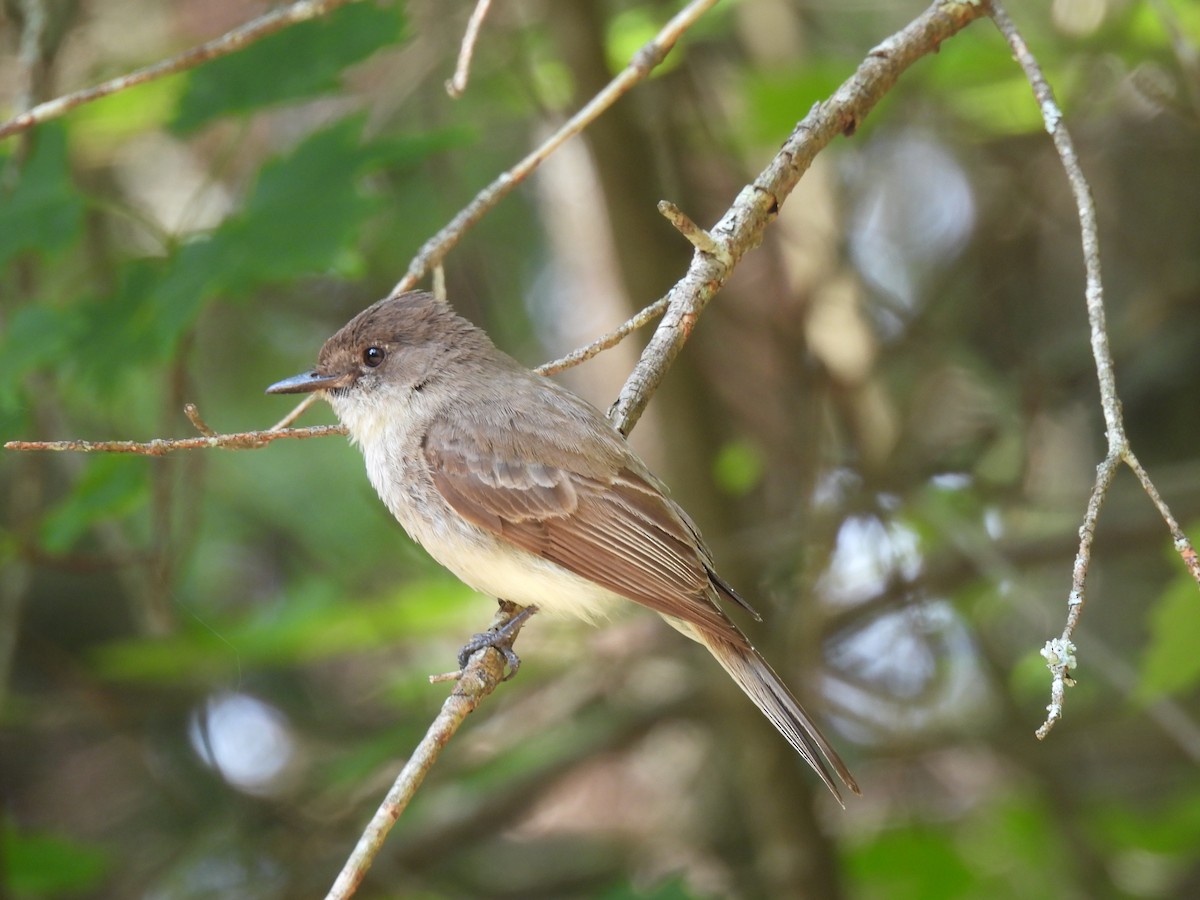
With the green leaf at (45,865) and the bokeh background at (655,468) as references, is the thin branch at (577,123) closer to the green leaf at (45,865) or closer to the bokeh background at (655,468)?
the bokeh background at (655,468)

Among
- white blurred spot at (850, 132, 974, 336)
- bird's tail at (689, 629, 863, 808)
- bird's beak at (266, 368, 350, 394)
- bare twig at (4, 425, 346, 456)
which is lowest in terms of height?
bird's tail at (689, 629, 863, 808)

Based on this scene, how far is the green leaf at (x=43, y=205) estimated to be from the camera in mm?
3861

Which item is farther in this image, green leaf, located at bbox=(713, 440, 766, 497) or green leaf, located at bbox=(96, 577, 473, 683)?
green leaf, located at bbox=(713, 440, 766, 497)

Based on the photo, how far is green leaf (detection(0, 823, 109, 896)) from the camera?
4.69 m

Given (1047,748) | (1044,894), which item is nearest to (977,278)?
(1047,748)

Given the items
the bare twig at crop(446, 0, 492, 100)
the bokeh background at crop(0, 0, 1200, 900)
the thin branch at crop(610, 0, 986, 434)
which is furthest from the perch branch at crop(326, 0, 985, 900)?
the bokeh background at crop(0, 0, 1200, 900)

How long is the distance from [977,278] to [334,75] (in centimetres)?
314

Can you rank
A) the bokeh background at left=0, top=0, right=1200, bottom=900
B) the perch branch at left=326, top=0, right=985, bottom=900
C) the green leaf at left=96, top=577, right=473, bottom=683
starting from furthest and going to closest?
1. the green leaf at left=96, top=577, right=473, bottom=683
2. the bokeh background at left=0, top=0, right=1200, bottom=900
3. the perch branch at left=326, top=0, right=985, bottom=900

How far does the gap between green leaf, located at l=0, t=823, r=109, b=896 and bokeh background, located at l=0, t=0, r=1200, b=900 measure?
1 centimetres

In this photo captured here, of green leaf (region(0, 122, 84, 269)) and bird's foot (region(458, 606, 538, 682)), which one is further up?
green leaf (region(0, 122, 84, 269))

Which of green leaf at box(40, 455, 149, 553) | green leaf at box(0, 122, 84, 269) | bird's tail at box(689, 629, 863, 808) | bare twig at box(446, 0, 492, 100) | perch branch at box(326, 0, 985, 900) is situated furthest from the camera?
green leaf at box(40, 455, 149, 553)

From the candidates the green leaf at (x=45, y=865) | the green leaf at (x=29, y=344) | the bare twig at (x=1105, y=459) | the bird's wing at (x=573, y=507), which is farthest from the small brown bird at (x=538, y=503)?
the green leaf at (x=45, y=865)

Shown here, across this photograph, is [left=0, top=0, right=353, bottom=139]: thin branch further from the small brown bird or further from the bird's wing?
the bird's wing

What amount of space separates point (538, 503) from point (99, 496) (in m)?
1.36
